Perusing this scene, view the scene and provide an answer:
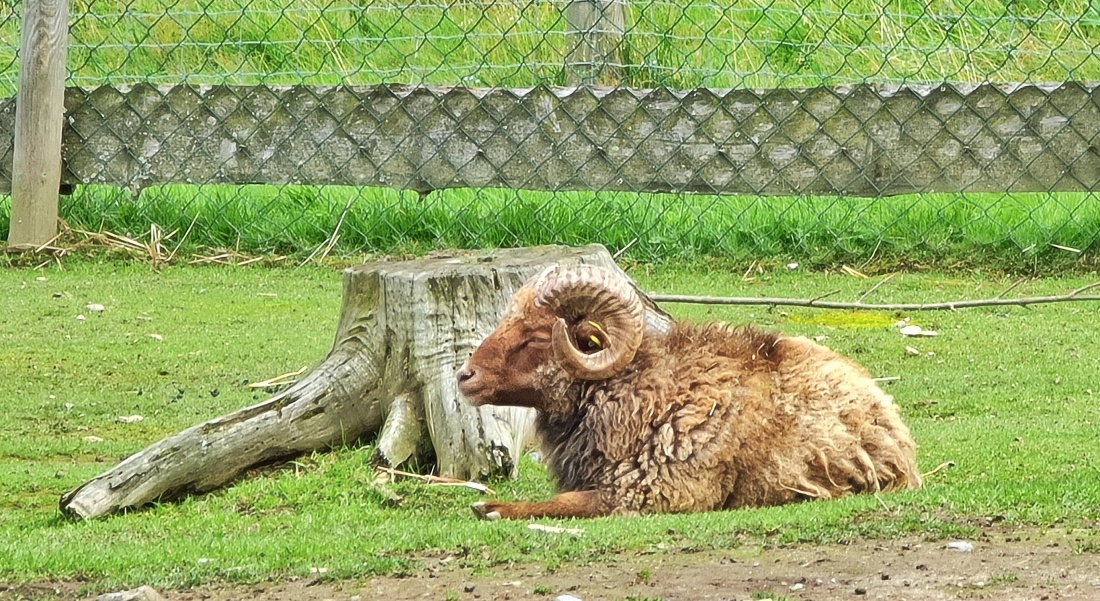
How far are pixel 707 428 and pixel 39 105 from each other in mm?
6085

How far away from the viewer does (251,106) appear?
32.7 feet

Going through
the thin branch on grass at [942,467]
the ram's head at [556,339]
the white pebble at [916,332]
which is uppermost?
the ram's head at [556,339]

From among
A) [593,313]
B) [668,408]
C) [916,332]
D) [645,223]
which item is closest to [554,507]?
[668,408]

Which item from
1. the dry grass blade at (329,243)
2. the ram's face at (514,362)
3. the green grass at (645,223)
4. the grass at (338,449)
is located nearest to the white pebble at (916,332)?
the grass at (338,449)

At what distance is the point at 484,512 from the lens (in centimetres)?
508

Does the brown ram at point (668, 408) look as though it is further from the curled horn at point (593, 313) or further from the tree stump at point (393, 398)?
the tree stump at point (393, 398)

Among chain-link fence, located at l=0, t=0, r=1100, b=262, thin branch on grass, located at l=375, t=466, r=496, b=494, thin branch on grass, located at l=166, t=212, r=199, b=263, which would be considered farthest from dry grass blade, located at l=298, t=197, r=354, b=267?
thin branch on grass, located at l=375, t=466, r=496, b=494

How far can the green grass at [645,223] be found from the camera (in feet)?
32.9

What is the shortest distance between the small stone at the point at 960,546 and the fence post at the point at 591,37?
5.96m

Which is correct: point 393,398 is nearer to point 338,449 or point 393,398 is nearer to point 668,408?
point 338,449

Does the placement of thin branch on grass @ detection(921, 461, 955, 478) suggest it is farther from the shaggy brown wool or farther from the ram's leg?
the ram's leg

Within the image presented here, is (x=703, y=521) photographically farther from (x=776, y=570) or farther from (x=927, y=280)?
(x=927, y=280)

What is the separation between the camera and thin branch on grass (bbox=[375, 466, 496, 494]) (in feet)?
18.6

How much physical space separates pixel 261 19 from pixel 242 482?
9.21m
